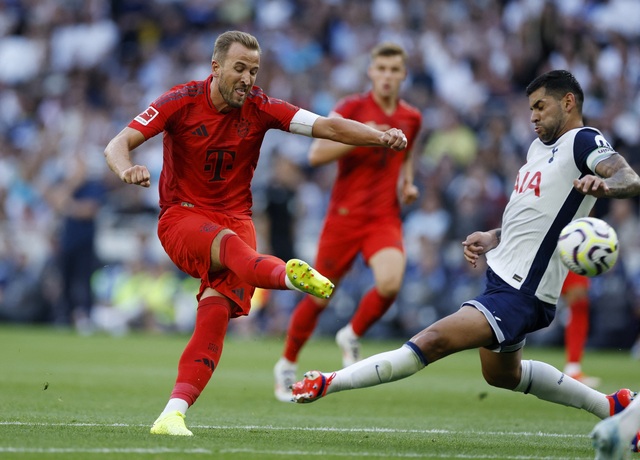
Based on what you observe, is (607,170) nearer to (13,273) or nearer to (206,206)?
(206,206)

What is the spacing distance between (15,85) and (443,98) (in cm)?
1062

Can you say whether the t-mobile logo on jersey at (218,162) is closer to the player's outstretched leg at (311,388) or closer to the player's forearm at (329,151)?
the player's outstretched leg at (311,388)

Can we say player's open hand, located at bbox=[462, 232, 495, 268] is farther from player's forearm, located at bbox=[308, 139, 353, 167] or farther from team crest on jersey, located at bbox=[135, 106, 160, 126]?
player's forearm, located at bbox=[308, 139, 353, 167]

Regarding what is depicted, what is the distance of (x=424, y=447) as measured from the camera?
6844 mm

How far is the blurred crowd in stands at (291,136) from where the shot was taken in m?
18.8

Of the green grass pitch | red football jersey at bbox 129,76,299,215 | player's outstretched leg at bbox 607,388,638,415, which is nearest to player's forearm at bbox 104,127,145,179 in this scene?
red football jersey at bbox 129,76,299,215

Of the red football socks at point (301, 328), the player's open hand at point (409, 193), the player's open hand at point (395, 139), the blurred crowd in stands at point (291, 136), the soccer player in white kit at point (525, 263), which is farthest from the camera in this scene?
the blurred crowd in stands at point (291, 136)

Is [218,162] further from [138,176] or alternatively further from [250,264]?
[138,176]

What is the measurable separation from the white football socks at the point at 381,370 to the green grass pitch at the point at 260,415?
0.40 meters

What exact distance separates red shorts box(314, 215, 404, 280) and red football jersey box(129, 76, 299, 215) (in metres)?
3.31

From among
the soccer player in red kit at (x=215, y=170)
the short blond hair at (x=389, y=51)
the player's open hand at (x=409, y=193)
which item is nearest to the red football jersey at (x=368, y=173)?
the player's open hand at (x=409, y=193)

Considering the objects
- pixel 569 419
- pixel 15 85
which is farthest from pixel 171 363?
pixel 15 85

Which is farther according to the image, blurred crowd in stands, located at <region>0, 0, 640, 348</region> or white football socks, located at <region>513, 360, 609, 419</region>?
blurred crowd in stands, located at <region>0, 0, 640, 348</region>

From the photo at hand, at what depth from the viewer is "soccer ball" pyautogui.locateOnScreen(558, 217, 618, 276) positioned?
6129 millimetres
